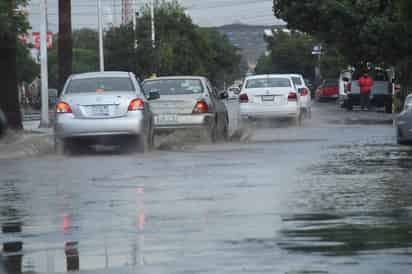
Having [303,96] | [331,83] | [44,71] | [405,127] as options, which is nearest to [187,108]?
[405,127]

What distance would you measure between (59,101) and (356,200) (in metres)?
10.3

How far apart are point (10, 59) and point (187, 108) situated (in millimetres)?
7922

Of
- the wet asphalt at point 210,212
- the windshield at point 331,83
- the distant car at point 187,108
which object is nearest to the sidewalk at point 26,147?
the wet asphalt at point 210,212

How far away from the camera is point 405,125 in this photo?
82.7 feet

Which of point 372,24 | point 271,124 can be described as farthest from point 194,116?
point 372,24

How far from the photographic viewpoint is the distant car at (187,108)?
26.5 meters

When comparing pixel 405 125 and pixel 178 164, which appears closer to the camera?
pixel 178 164

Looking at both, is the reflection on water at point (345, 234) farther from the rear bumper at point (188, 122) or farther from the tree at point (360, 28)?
the tree at point (360, 28)

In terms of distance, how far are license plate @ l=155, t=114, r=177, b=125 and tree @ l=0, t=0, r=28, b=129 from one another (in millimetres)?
6221

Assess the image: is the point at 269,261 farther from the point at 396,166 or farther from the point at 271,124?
the point at 271,124

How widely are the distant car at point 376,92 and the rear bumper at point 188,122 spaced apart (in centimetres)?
2856

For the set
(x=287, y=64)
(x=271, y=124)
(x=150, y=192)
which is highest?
(x=150, y=192)

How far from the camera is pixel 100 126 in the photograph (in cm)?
2266

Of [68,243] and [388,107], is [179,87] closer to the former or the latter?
[68,243]
